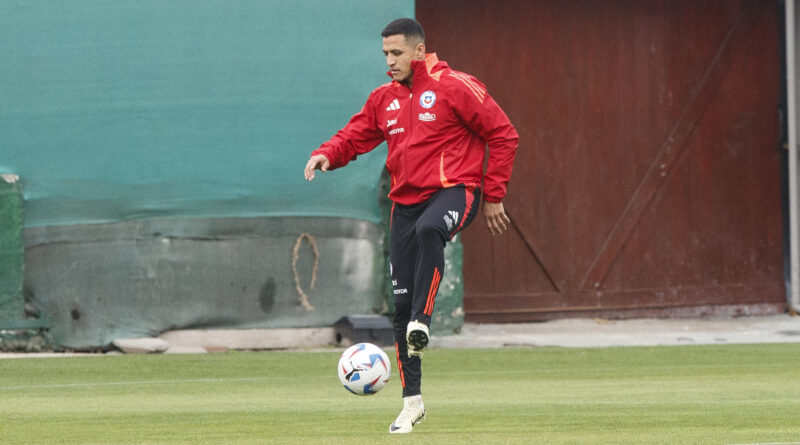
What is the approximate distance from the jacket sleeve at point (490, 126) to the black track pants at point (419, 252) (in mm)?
121

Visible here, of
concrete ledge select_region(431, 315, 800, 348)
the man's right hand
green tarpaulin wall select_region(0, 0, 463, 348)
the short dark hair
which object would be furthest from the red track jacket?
concrete ledge select_region(431, 315, 800, 348)

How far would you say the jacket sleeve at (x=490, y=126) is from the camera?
6.57 m

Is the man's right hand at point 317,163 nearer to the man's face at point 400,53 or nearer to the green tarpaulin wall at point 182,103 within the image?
the man's face at point 400,53

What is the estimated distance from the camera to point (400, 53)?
6605 mm

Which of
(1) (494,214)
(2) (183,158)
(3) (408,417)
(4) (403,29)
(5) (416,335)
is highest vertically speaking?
(4) (403,29)

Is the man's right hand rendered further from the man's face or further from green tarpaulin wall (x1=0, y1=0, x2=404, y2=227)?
green tarpaulin wall (x1=0, y1=0, x2=404, y2=227)

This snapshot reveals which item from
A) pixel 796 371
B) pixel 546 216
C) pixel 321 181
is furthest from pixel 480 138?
pixel 546 216

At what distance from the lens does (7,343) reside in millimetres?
12234

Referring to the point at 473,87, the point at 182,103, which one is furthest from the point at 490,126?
the point at 182,103

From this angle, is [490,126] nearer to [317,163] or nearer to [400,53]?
[400,53]

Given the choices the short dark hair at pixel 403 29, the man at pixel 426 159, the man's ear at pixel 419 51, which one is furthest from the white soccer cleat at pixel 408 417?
the short dark hair at pixel 403 29

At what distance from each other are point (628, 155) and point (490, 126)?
8.87 metres

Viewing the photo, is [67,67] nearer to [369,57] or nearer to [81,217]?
[81,217]

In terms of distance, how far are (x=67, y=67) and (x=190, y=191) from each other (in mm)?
1672
